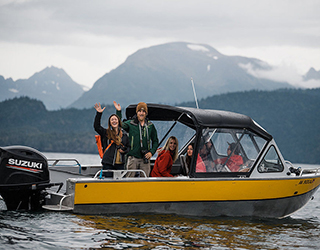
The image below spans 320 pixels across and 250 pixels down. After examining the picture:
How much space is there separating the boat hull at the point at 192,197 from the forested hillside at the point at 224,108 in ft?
426

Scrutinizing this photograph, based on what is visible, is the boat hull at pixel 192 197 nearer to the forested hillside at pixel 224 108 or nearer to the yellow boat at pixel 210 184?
the yellow boat at pixel 210 184

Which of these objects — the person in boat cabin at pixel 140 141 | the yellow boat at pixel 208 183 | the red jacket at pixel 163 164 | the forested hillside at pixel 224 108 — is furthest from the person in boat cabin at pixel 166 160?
the forested hillside at pixel 224 108

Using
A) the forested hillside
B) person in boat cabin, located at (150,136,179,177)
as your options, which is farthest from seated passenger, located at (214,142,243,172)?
the forested hillside

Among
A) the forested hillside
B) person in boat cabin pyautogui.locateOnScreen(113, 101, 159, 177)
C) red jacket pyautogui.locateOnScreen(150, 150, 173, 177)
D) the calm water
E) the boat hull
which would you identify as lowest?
the calm water

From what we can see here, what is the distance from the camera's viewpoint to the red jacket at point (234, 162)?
8.88 m

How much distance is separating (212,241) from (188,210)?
1.40 meters

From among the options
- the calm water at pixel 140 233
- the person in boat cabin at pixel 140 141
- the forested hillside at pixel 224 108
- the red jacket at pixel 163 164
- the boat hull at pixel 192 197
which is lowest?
the calm water at pixel 140 233

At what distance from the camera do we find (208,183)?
8.49 m

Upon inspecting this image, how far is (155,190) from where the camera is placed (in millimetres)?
8102

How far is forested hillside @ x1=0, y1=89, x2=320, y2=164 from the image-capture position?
141375 millimetres

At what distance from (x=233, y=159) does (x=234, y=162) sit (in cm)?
6

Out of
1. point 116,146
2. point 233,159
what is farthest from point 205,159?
point 116,146

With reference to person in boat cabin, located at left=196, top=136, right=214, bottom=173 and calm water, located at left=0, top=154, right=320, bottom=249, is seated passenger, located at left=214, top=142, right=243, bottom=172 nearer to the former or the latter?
person in boat cabin, located at left=196, top=136, right=214, bottom=173

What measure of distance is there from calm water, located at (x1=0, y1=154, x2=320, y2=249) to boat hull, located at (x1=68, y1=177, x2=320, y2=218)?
169 millimetres
